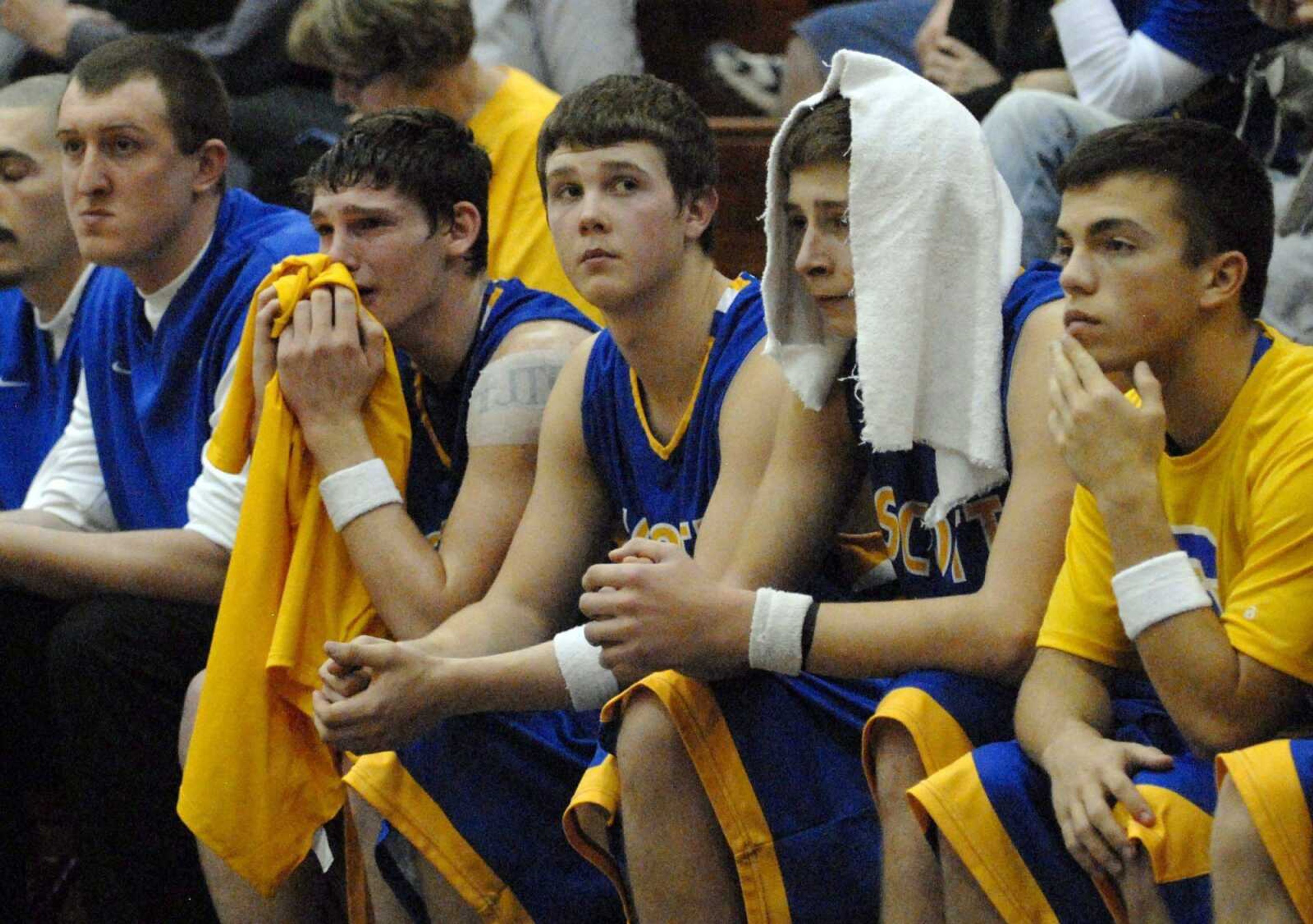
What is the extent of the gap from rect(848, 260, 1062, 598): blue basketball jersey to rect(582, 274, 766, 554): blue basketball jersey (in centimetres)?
25

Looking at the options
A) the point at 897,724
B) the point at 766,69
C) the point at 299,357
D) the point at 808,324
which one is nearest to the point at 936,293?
the point at 808,324

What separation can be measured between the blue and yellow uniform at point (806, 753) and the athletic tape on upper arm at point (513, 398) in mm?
668

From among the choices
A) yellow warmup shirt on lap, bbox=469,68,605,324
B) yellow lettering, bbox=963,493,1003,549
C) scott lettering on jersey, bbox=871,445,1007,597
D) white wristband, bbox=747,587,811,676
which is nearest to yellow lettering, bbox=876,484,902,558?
scott lettering on jersey, bbox=871,445,1007,597

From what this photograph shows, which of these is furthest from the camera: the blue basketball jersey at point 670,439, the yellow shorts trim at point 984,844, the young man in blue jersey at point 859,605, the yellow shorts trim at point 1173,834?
the blue basketball jersey at point 670,439

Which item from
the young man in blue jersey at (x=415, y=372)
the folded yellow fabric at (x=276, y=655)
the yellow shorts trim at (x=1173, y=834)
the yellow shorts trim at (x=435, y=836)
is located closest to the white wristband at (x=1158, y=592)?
the yellow shorts trim at (x=1173, y=834)

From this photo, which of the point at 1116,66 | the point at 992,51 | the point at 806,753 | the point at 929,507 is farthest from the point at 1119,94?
the point at 806,753

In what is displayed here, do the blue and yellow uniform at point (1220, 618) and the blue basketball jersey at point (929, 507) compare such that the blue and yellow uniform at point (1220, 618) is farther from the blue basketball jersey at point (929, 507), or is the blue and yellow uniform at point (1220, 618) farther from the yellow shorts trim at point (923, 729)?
the blue basketball jersey at point (929, 507)

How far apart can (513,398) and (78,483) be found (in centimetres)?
106

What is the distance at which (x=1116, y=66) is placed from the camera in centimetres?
346

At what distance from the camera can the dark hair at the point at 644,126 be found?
272 centimetres

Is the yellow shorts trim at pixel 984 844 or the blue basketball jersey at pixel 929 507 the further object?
the blue basketball jersey at pixel 929 507

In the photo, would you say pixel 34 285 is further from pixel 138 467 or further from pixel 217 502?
pixel 217 502

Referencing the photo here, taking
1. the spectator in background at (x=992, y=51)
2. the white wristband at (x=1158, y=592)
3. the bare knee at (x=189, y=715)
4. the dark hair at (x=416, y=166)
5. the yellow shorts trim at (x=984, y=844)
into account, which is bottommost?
the bare knee at (x=189, y=715)

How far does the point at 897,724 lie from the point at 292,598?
1009 mm
